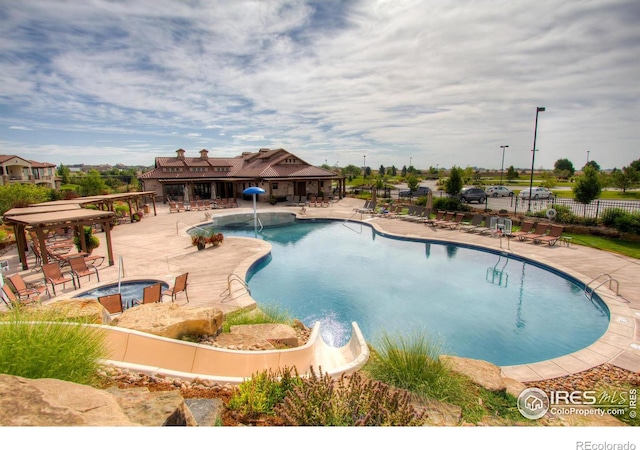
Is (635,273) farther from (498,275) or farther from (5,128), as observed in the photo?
(5,128)

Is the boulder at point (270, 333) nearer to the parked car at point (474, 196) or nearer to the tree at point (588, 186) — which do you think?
the tree at point (588, 186)

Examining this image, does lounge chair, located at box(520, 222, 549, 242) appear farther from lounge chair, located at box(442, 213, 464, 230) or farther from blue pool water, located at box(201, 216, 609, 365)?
lounge chair, located at box(442, 213, 464, 230)

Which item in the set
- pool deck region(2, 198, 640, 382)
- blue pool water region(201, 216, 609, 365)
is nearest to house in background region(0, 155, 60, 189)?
pool deck region(2, 198, 640, 382)

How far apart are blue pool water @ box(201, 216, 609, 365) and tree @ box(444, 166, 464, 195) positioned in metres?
8.22

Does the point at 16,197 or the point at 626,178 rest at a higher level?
the point at 626,178

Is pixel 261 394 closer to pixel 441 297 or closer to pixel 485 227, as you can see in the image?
pixel 441 297

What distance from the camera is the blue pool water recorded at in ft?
24.5

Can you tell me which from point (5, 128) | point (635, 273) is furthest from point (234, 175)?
point (635, 273)

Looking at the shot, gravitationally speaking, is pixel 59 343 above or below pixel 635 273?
above

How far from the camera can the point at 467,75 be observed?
664 centimetres

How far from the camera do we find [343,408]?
2.66 m

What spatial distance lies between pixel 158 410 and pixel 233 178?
30779 mm

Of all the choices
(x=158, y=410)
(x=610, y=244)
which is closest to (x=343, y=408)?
(x=158, y=410)
